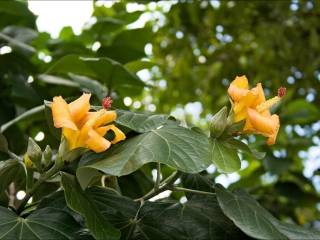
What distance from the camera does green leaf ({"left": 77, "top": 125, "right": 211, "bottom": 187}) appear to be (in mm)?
700

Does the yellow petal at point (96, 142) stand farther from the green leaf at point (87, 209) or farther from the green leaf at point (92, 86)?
the green leaf at point (92, 86)

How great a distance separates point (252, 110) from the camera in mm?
786

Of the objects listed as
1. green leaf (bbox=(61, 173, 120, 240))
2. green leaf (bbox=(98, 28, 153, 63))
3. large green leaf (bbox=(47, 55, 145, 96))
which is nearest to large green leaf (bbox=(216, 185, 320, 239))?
green leaf (bbox=(61, 173, 120, 240))

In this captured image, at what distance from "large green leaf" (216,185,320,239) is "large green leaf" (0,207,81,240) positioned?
21 centimetres

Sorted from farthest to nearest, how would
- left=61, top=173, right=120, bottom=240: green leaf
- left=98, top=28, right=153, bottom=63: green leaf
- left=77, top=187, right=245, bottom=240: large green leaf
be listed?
left=98, top=28, right=153, bottom=63: green leaf < left=77, top=187, right=245, bottom=240: large green leaf < left=61, top=173, right=120, bottom=240: green leaf

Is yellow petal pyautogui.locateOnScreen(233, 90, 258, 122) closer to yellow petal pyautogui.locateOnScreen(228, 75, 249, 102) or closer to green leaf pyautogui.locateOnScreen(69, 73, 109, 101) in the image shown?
yellow petal pyautogui.locateOnScreen(228, 75, 249, 102)

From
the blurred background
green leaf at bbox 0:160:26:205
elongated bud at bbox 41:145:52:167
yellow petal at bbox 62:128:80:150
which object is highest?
yellow petal at bbox 62:128:80:150

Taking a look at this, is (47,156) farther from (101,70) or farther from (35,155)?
(101,70)

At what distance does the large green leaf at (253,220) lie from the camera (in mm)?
719

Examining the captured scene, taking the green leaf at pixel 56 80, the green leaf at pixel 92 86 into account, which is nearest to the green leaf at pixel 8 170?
the green leaf at pixel 92 86

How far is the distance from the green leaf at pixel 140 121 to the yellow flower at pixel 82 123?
31mm

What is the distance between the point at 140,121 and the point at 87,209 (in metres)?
0.16

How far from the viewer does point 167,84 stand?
9.70 feet

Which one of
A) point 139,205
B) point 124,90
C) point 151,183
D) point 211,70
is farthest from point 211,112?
point 139,205
